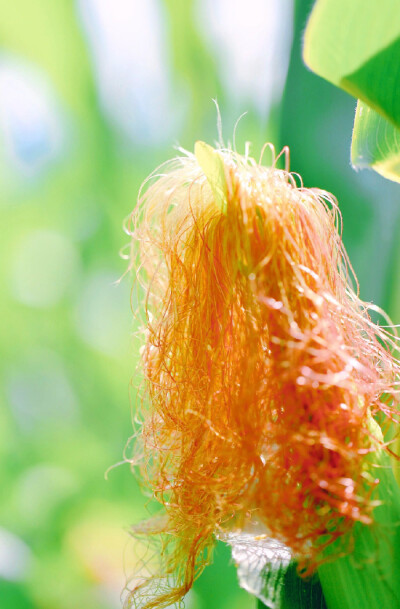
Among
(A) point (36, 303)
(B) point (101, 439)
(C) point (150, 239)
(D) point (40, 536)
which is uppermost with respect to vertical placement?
(C) point (150, 239)

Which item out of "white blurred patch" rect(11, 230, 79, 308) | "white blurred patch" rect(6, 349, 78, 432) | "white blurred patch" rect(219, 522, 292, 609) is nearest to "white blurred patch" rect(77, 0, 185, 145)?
"white blurred patch" rect(11, 230, 79, 308)

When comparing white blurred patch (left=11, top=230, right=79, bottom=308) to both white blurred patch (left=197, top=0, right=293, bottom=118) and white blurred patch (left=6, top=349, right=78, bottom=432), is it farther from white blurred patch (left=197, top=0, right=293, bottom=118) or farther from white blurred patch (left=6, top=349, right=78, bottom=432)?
white blurred patch (left=197, top=0, right=293, bottom=118)

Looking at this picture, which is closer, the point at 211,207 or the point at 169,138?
the point at 211,207

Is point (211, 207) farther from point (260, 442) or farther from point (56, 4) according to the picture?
point (56, 4)

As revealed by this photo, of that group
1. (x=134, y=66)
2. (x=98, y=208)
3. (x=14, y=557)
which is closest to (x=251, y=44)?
(x=134, y=66)

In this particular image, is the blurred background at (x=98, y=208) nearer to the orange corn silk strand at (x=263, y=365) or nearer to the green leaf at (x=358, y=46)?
the orange corn silk strand at (x=263, y=365)

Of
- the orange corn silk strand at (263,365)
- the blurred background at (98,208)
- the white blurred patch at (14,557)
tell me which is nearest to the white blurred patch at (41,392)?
the blurred background at (98,208)

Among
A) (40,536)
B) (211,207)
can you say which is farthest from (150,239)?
(40,536)

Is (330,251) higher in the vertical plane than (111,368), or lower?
higher
